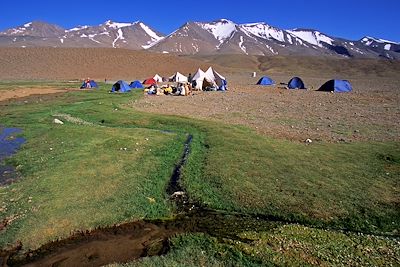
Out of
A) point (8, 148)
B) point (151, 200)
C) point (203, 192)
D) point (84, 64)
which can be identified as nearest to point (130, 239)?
point (151, 200)

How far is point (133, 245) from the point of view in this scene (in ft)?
37.9

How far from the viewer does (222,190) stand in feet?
50.6

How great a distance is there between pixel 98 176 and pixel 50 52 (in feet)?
402

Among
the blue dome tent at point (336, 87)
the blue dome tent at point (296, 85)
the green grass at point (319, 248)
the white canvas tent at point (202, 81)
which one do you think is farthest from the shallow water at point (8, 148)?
the blue dome tent at point (296, 85)

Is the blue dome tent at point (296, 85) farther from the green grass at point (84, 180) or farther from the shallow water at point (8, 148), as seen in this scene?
the shallow water at point (8, 148)

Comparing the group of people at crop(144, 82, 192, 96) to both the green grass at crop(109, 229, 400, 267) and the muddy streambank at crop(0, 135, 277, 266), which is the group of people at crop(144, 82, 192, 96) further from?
the green grass at crop(109, 229, 400, 267)

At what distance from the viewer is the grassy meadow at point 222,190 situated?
11.0 meters

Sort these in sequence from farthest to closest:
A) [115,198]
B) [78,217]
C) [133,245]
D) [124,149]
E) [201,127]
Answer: [201,127]
[124,149]
[115,198]
[78,217]
[133,245]

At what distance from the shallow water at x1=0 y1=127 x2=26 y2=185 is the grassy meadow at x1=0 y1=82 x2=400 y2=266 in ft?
1.46

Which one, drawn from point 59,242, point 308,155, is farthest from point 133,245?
point 308,155

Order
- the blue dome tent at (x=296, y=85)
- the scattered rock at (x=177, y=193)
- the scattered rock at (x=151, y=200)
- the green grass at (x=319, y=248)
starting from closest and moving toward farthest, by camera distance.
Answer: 1. the green grass at (x=319, y=248)
2. the scattered rock at (x=151, y=200)
3. the scattered rock at (x=177, y=193)
4. the blue dome tent at (x=296, y=85)

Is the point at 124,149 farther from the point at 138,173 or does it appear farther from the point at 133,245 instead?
the point at 133,245

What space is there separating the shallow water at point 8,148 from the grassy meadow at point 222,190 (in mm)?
445

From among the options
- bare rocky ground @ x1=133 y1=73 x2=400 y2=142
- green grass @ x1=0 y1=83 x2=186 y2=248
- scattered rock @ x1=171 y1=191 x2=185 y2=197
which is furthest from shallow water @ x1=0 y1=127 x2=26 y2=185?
bare rocky ground @ x1=133 y1=73 x2=400 y2=142
